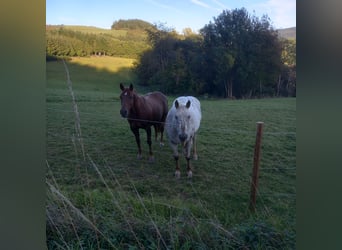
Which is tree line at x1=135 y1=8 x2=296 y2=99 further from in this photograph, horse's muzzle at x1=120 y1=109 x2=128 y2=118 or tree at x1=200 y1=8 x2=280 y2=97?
horse's muzzle at x1=120 y1=109 x2=128 y2=118

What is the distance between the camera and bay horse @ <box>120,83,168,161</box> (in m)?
2.41

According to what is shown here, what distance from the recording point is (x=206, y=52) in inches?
91.7

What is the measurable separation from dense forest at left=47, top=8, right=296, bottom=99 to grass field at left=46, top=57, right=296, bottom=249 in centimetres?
8

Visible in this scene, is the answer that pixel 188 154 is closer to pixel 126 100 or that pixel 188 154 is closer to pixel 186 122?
pixel 186 122

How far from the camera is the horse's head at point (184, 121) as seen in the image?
91.7 inches

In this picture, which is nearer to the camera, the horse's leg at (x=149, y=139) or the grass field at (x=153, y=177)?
the grass field at (x=153, y=177)

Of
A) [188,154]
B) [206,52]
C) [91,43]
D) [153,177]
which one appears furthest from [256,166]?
[91,43]

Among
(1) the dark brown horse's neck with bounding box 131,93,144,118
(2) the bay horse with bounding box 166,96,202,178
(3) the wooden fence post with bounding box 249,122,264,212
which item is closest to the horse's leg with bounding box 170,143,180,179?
(2) the bay horse with bounding box 166,96,202,178

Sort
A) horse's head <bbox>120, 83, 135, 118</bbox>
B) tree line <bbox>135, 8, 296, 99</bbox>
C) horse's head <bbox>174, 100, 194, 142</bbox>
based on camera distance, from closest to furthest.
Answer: tree line <bbox>135, 8, 296, 99</bbox> < horse's head <bbox>174, 100, 194, 142</bbox> < horse's head <bbox>120, 83, 135, 118</bbox>

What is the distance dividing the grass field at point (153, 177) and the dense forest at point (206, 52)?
0.27 ft

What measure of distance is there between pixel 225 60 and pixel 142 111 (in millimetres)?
628

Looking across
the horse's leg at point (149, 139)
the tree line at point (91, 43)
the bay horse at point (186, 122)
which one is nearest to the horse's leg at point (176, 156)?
the bay horse at point (186, 122)

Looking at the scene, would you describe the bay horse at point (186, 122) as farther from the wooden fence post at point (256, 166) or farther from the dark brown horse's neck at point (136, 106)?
the wooden fence post at point (256, 166)
